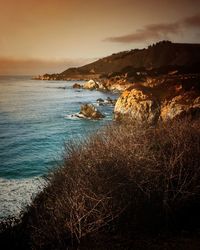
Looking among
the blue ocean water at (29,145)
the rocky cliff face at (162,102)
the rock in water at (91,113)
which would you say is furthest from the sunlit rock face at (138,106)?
the blue ocean water at (29,145)

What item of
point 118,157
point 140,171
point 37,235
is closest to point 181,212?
point 140,171

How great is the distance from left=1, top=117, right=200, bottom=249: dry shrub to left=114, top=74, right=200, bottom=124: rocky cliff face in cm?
2187

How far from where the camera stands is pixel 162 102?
42.3 meters

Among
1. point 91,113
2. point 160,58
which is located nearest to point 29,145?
point 91,113

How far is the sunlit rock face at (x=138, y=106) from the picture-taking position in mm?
41625

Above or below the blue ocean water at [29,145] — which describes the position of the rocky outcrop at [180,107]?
above

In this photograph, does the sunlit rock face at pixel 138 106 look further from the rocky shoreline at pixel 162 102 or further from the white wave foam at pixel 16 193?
the white wave foam at pixel 16 193

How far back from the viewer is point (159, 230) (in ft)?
40.7

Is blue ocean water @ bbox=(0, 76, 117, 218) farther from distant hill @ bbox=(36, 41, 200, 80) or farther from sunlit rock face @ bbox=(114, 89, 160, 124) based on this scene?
distant hill @ bbox=(36, 41, 200, 80)

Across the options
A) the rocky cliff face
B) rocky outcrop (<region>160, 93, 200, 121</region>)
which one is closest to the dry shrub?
the rocky cliff face

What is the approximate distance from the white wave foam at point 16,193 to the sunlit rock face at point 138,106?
2027cm

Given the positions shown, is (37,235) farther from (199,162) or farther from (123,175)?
(199,162)

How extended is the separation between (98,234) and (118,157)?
344 centimetres

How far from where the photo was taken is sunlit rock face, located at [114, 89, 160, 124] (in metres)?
41.6
